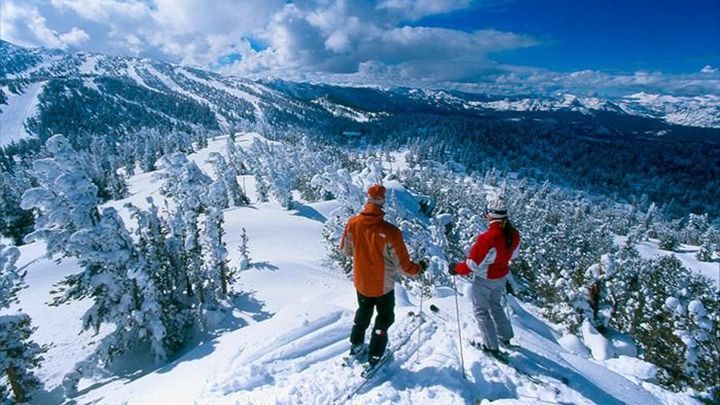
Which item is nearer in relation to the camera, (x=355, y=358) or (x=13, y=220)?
(x=355, y=358)

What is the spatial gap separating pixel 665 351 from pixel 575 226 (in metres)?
75.3

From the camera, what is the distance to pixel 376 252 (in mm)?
5559

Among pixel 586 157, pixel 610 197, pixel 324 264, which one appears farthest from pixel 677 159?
pixel 324 264

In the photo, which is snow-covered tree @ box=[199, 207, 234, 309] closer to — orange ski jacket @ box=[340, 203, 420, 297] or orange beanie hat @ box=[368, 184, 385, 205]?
orange ski jacket @ box=[340, 203, 420, 297]

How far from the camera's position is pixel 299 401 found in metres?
5.62

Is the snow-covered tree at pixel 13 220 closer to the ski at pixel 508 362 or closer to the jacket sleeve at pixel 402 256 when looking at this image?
the jacket sleeve at pixel 402 256

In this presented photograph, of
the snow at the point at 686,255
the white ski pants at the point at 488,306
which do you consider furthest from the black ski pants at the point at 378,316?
the snow at the point at 686,255

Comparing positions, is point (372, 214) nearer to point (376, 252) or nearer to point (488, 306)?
point (376, 252)

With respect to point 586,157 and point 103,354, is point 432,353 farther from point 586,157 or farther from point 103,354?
point 586,157

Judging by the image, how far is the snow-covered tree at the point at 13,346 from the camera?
42.6ft

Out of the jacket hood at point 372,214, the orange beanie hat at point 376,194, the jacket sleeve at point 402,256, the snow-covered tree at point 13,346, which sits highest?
the orange beanie hat at point 376,194

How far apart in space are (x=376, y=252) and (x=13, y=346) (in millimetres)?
15837

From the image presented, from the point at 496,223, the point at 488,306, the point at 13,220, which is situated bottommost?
the point at 13,220

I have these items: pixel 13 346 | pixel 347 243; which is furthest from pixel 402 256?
pixel 13 346
